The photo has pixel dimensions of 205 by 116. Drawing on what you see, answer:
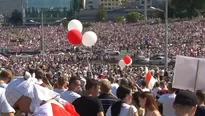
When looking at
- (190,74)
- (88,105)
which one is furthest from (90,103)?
(190,74)

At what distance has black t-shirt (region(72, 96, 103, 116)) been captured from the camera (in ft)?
25.1

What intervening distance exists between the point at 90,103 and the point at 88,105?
0.03m

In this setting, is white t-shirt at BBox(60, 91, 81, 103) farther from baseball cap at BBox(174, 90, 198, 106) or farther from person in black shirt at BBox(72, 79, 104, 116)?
baseball cap at BBox(174, 90, 198, 106)

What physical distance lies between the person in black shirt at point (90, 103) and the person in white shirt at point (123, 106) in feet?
0.52

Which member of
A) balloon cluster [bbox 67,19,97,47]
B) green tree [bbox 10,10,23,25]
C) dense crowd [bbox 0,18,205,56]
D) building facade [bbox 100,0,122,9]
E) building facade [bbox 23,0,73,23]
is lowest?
dense crowd [bbox 0,18,205,56]

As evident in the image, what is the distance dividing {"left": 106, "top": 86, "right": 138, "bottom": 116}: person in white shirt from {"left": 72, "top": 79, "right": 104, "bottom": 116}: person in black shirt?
16cm

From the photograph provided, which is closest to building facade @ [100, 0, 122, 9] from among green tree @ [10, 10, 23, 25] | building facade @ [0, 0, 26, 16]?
building facade @ [0, 0, 26, 16]

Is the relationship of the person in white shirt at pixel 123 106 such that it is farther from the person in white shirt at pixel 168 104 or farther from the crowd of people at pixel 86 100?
the person in white shirt at pixel 168 104

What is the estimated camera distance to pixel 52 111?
4.69 metres

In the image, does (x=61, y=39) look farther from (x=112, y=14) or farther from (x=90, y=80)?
(x=90, y=80)

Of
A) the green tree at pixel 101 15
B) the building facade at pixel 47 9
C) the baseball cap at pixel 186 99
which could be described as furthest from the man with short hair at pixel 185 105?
the building facade at pixel 47 9

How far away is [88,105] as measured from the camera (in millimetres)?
7746

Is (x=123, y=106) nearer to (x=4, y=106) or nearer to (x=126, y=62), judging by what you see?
(x=4, y=106)

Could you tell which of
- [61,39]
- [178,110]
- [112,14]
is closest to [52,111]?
[178,110]
